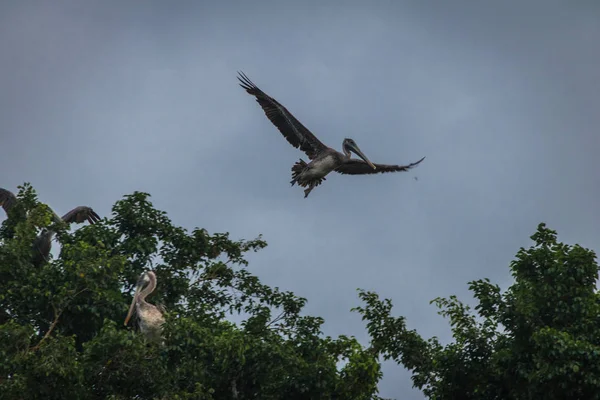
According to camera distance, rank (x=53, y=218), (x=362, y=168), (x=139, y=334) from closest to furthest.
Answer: (x=139, y=334)
(x=53, y=218)
(x=362, y=168)

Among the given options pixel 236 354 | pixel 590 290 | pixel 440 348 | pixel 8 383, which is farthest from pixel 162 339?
pixel 590 290

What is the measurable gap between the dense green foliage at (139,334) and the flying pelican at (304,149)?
1862 millimetres

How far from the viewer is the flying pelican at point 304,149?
811 inches

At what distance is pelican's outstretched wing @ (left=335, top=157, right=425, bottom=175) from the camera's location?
2186cm

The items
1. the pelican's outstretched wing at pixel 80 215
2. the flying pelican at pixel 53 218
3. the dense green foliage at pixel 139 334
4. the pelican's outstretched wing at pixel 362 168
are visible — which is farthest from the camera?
the pelican's outstretched wing at pixel 80 215

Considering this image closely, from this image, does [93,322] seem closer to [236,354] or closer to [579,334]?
[236,354]

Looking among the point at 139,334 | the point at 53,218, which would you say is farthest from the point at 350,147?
the point at 139,334

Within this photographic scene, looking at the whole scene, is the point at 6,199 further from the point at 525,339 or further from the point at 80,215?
the point at 525,339

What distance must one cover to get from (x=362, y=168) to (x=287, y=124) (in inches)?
82.4

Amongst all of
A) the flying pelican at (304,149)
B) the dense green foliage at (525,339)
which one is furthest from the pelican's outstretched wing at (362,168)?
the dense green foliage at (525,339)

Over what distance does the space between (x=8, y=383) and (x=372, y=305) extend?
6.82 metres

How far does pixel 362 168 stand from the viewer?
22125 mm

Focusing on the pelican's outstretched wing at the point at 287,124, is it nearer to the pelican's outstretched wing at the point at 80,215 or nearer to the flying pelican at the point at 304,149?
the flying pelican at the point at 304,149

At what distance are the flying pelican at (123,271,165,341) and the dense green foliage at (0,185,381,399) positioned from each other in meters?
0.23
